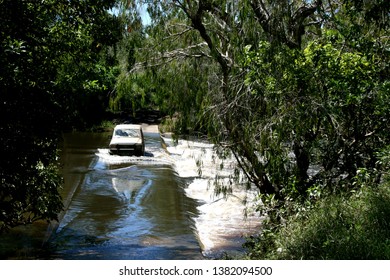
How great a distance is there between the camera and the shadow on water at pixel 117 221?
1030 centimetres

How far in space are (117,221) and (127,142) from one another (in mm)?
12350

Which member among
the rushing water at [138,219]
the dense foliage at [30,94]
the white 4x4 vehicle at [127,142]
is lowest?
the rushing water at [138,219]

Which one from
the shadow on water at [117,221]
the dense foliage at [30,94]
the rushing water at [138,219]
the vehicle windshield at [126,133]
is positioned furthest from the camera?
the vehicle windshield at [126,133]

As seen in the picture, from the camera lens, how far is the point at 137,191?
54.4ft

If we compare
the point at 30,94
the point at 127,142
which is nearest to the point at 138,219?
the point at 30,94

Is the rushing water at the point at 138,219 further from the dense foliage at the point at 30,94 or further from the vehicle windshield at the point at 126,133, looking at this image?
the vehicle windshield at the point at 126,133

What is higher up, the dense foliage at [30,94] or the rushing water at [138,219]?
the dense foliage at [30,94]

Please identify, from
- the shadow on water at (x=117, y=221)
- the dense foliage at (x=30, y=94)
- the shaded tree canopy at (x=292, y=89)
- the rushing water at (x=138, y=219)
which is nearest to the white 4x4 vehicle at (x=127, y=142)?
the rushing water at (x=138, y=219)

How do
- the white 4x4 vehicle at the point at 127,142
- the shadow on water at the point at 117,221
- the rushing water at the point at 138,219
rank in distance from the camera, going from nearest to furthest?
the shadow on water at the point at 117,221, the rushing water at the point at 138,219, the white 4x4 vehicle at the point at 127,142

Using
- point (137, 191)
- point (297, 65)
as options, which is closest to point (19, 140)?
point (297, 65)

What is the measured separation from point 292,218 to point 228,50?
11.5 feet

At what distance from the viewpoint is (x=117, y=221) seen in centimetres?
1290

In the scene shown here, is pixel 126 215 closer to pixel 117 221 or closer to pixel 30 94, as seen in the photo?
pixel 117 221

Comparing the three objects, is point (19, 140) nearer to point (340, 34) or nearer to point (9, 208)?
point (9, 208)
